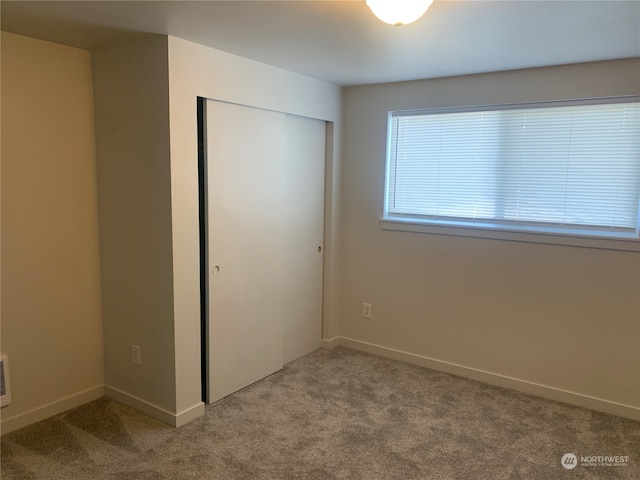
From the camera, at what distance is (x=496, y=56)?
279 centimetres

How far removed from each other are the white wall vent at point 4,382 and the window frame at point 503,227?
2.69 meters

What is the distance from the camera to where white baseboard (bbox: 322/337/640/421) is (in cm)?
301

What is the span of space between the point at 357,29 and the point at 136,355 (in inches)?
90.5

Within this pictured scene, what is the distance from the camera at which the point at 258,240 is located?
128 inches

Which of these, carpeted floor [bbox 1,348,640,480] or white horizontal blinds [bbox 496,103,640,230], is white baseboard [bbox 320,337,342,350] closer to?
carpeted floor [bbox 1,348,640,480]

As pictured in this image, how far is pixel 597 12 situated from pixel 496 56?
788 millimetres

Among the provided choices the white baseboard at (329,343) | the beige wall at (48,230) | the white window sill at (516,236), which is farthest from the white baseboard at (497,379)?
the beige wall at (48,230)

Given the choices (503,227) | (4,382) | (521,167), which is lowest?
(4,382)

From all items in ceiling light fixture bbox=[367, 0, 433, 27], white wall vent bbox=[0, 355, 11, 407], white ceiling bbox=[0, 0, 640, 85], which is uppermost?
white ceiling bbox=[0, 0, 640, 85]

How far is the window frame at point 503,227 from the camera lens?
2.89 meters

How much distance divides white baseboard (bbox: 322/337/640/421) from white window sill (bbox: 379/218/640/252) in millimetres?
1006

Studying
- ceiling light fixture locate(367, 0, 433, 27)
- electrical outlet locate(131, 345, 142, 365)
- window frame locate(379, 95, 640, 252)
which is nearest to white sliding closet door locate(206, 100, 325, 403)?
electrical outlet locate(131, 345, 142, 365)

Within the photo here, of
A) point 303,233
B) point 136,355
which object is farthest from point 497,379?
point 136,355

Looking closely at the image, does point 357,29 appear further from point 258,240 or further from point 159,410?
point 159,410
